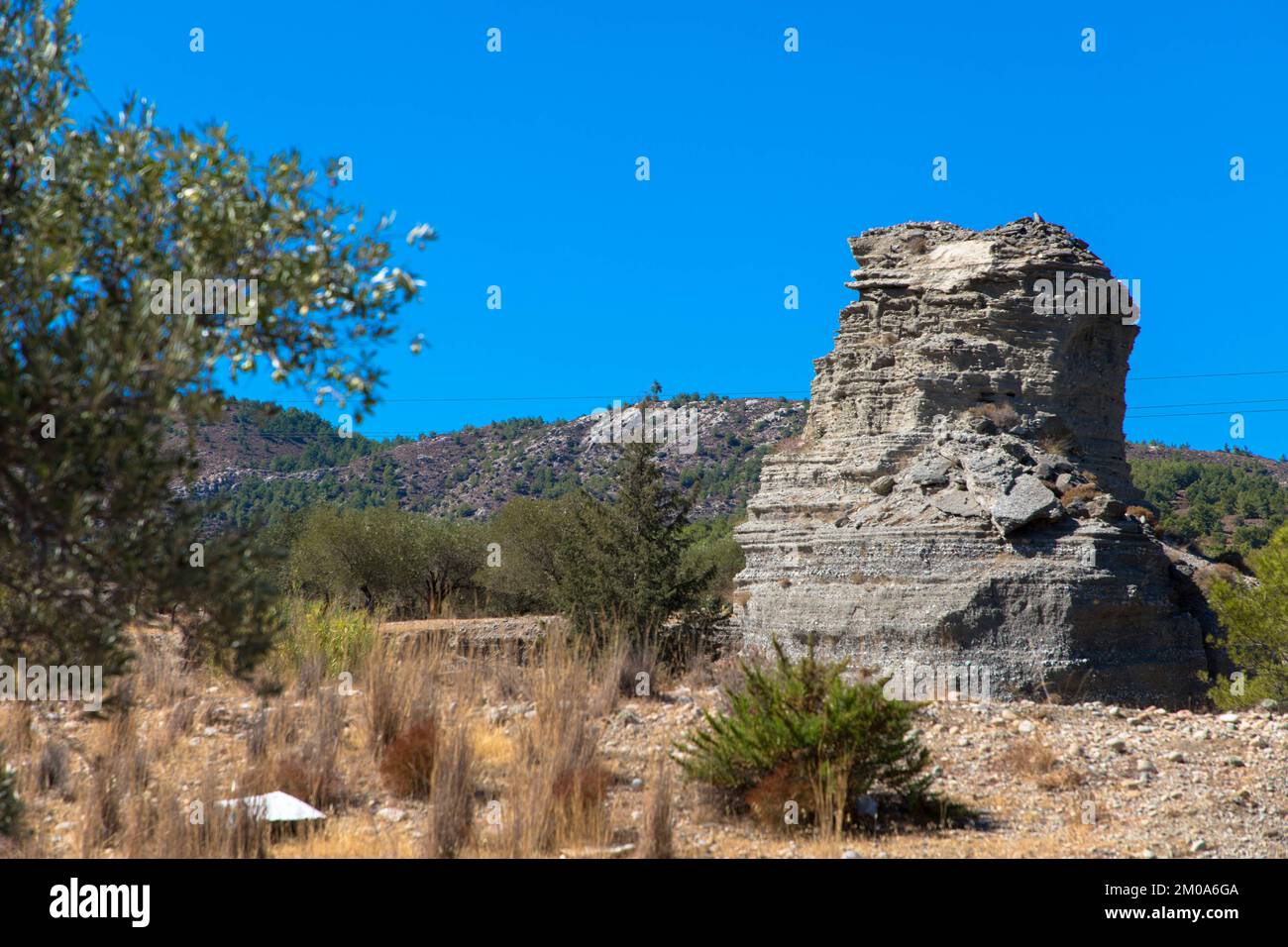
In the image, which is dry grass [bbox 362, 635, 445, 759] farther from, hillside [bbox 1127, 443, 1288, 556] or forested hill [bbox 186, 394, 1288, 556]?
forested hill [bbox 186, 394, 1288, 556]

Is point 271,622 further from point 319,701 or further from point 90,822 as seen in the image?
point 319,701

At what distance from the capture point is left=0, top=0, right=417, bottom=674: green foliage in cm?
472

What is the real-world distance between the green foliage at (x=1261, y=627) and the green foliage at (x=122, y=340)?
16110mm

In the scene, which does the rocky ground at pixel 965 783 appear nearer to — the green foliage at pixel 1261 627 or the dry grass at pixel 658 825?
the dry grass at pixel 658 825

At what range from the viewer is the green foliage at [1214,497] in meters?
48.4

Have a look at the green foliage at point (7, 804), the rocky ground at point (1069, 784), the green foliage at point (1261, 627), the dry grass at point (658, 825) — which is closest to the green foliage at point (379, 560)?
the green foliage at point (1261, 627)

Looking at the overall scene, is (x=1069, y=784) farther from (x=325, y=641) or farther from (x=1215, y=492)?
(x=1215, y=492)

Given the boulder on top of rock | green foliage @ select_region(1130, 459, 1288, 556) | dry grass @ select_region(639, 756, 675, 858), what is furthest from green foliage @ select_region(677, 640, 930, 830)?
green foliage @ select_region(1130, 459, 1288, 556)

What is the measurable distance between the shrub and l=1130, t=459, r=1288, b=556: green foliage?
40.4 m

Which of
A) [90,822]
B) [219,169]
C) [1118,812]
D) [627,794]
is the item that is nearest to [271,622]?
[219,169]

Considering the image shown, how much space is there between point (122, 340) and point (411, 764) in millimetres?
5860

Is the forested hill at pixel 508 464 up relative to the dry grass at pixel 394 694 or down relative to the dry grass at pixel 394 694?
up

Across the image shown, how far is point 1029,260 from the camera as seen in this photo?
21.8 meters

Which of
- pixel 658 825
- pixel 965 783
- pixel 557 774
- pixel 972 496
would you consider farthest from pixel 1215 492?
pixel 658 825
